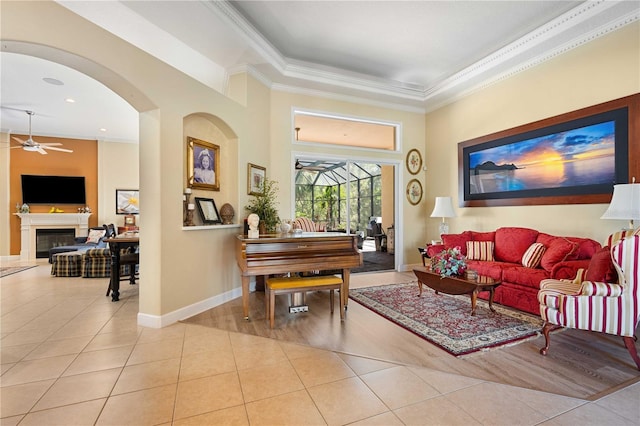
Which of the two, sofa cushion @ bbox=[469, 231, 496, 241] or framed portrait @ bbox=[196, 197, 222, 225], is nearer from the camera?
framed portrait @ bbox=[196, 197, 222, 225]

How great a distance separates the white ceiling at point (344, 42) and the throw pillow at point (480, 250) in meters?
2.81

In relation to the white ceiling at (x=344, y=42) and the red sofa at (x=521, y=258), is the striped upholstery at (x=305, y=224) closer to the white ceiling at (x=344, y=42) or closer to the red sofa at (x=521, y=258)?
the red sofa at (x=521, y=258)

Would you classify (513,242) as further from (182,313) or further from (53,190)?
(53,190)

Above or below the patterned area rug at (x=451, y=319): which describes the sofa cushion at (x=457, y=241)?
above

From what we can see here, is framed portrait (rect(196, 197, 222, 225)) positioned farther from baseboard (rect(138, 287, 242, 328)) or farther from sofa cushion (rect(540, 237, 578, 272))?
sofa cushion (rect(540, 237, 578, 272))

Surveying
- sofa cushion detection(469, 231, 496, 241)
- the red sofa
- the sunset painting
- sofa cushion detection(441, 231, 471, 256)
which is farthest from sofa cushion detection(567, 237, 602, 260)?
sofa cushion detection(441, 231, 471, 256)

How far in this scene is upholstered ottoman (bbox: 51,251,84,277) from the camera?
556 cm

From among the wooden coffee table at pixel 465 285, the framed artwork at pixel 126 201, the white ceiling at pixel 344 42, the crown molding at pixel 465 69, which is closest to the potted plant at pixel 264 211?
the white ceiling at pixel 344 42

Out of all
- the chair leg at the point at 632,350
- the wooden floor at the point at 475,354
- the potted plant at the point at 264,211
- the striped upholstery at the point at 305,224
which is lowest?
the wooden floor at the point at 475,354

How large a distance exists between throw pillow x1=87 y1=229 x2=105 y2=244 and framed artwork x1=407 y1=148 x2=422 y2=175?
8.02 metres

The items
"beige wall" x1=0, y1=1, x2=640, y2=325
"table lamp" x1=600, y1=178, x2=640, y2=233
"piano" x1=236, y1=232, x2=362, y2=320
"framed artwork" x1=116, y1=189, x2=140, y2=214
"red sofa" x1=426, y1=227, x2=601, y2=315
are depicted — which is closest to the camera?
"beige wall" x1=0, y1=1, x2=640, y2=325

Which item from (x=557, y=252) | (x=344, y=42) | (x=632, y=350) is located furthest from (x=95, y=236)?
(x=632, y=350)

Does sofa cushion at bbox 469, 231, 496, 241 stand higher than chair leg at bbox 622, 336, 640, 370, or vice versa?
sofa cushion at bbox 469, 231, 496, 241

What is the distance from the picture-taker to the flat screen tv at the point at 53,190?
7664 millimetres
